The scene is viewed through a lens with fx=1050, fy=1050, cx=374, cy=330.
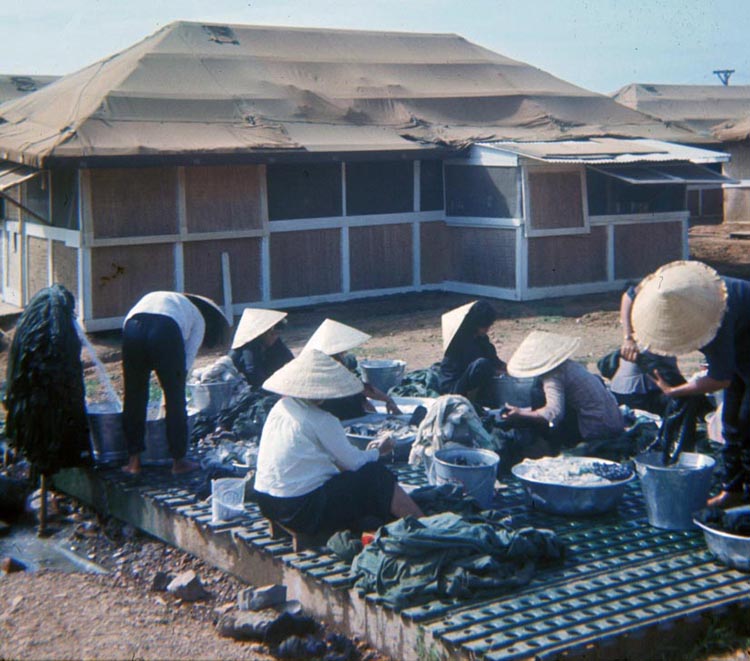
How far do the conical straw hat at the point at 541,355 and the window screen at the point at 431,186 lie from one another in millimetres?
10147

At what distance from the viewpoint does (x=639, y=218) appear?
17.6 meters

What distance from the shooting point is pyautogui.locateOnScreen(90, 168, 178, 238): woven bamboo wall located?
Answer: 13859 millimetres

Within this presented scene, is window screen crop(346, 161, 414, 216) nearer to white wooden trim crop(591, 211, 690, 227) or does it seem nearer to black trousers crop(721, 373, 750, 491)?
white wooden trim crop(591, 211, 690, 227)

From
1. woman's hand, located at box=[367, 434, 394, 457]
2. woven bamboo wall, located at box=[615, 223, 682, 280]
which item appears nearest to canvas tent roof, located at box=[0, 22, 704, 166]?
woven bamboo wall, located at box=[615, 223, 682, 280]

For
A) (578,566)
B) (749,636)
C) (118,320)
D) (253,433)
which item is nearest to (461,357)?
(253,433)

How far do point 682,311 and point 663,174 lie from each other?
1152 centimetres

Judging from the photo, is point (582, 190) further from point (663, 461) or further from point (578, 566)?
point (578, 566)

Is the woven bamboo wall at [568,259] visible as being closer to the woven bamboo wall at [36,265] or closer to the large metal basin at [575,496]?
the woven bamboo wall at [36,265]

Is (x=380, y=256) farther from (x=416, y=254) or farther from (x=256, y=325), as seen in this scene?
(x=256, y=325)

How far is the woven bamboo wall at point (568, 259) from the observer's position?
54.1 ft

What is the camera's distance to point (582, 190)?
55.0 ft

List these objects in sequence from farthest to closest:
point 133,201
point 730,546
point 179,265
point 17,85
A: point 17,85
point 179,265
point 133,201
point 730,546

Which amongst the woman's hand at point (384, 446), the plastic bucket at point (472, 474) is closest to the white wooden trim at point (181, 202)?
the woman's hand at point (384, 446)

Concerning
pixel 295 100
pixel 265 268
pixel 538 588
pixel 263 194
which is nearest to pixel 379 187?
pixel 295 100
